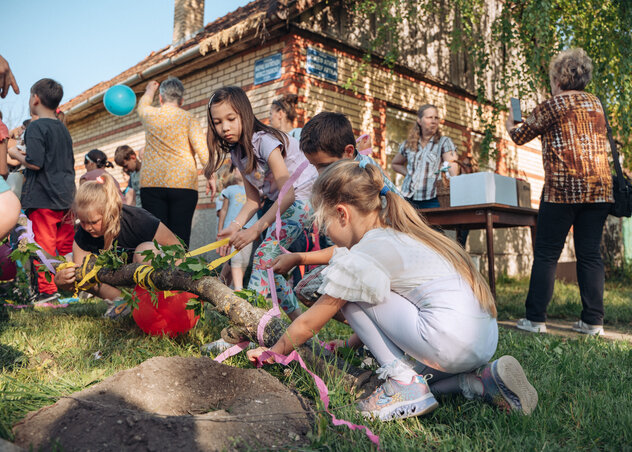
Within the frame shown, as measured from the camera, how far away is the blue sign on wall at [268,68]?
26.3 ft

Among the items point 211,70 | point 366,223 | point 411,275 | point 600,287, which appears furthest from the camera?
point 211,70

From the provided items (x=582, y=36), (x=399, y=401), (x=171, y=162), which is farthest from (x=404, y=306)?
(x=582, y=36)

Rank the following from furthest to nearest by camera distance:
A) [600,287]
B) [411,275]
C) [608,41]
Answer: [608,41] < [600,287] < [411,275]

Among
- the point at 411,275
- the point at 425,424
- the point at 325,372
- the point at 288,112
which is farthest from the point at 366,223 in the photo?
the point at 288,112

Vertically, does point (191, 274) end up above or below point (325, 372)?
above

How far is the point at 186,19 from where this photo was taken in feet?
39.4

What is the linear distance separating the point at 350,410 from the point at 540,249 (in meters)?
2.84

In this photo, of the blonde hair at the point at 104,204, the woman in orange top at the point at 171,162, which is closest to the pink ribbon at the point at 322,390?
the blonde hair at the point at 104,204

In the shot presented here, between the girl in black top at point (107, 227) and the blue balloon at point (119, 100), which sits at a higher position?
the blue balloon at point (119, 100)

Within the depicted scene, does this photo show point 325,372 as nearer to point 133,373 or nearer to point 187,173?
point 133,373

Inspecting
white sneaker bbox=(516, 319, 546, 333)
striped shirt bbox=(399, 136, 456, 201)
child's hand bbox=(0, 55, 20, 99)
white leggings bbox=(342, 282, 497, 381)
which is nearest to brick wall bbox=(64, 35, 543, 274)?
striped shirt bbox=(399, 136, 456, 201)

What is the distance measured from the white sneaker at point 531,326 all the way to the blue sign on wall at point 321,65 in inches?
217

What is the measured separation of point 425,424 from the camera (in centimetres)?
186

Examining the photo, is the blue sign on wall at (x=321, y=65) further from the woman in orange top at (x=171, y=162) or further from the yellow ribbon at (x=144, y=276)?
the yellow ribbon at (x=144, y=276)
